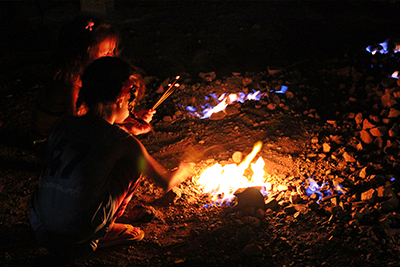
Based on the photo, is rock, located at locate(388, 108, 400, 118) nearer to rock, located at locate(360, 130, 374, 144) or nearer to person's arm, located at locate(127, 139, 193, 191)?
rock, located at locate(360, 130, 374, 144)

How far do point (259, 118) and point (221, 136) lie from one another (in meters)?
0.55

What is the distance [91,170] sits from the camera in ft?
7.07

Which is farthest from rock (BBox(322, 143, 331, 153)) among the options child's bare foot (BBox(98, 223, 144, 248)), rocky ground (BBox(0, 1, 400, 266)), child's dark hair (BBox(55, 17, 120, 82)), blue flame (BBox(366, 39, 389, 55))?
child's dark hair (BBox(55, 17, 120, 82))

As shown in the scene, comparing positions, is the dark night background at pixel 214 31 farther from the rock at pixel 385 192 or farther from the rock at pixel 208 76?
the rock at pixel 385 192

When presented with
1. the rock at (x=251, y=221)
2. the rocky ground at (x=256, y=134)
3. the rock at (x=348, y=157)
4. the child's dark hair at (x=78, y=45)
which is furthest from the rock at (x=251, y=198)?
the child's dark hair at (x=78, y=45)

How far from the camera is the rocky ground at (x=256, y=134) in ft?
8.93

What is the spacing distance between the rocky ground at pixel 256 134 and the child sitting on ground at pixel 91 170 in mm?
468

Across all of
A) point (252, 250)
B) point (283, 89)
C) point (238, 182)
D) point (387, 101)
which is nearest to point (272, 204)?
point (238, 182)

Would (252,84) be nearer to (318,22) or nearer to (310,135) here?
(310,135)

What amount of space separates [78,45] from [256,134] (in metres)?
2.10

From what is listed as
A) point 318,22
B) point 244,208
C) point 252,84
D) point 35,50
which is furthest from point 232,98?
point 35,50

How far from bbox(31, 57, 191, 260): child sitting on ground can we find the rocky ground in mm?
468

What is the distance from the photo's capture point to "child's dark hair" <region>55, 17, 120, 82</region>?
3.02 m

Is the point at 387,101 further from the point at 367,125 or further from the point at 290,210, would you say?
the point at 290,210
